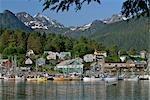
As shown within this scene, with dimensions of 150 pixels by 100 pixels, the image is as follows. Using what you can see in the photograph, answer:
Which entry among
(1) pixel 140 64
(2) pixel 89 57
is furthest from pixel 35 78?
(1) pixel 140 64

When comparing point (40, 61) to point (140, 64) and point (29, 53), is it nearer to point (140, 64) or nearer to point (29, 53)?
point (29, 53)

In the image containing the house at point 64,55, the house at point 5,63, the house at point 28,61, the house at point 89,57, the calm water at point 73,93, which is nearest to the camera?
the calm water at point 73,93

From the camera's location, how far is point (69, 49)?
361 ft

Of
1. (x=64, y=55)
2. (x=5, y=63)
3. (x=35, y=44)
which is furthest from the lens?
(x=35, y=44)

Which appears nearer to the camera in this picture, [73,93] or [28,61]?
[73,93]

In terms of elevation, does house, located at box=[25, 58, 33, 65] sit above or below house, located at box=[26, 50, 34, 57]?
below

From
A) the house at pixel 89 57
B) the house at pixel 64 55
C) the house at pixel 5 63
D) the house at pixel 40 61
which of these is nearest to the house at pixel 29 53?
the house at pixel 40 61

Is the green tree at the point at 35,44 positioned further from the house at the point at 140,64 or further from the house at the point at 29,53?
the house at the point at 140,64

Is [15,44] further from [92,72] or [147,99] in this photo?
[147,99]

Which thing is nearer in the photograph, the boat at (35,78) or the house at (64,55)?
the boat at (35,78)

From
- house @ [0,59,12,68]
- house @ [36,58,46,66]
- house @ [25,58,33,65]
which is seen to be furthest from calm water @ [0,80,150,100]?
house @ [25,58,33,65]

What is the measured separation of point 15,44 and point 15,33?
5.37m

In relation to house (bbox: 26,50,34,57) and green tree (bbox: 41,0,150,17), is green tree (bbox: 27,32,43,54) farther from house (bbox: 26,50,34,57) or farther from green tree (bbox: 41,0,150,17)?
green tree (bbox: 41,0,150,17)

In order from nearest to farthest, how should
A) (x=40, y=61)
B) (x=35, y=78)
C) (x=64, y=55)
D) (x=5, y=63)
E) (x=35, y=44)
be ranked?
1. (x=35, y=78)
2. (x=5, y=63)
3. (x=40, y=61)
4. (x=64, y=55)
5. (x=35, y=44)
